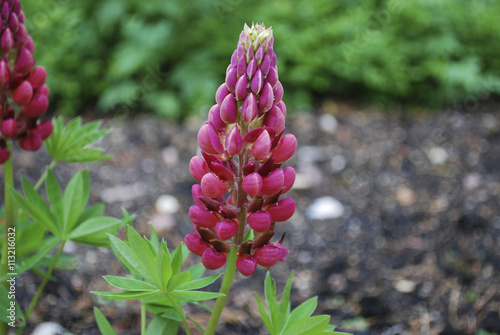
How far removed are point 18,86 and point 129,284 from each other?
0.69m

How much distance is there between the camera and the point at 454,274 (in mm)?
2689

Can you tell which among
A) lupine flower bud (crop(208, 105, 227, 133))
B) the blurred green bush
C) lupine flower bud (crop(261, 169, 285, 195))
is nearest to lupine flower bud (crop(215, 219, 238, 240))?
lupine flower bud (crop(261, 169, 285, 195))

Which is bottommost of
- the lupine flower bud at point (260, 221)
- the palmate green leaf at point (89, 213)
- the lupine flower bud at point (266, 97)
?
the palmate green leaf at point (89, 213)

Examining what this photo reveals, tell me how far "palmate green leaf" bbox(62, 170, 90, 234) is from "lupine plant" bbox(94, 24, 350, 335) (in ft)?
1.35

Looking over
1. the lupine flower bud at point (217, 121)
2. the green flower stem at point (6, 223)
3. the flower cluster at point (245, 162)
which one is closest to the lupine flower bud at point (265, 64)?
the flower cluster at point (245, 162)

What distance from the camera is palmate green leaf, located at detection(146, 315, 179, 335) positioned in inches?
Answer: 56.6

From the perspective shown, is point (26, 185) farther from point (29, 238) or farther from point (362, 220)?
point (362, 220)

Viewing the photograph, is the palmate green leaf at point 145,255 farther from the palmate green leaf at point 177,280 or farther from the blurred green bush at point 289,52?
the blurred green bush at point 289,52

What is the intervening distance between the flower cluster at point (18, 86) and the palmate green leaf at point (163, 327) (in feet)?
2.07

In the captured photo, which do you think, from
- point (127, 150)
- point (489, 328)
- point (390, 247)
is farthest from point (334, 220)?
point (127, 150)

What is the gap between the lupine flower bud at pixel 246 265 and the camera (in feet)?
3.96

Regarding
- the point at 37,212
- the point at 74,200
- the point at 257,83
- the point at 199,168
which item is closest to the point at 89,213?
the point at 74,200

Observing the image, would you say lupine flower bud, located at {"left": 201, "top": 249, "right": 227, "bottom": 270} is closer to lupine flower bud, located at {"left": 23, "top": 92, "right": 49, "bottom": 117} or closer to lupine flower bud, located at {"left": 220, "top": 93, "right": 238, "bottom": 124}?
lupine flower bud, located at {"left": 220, "top": 93, "right": 238, "bottom": 124}

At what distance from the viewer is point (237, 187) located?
1.24 metres
